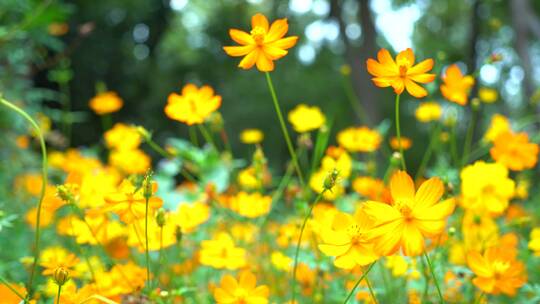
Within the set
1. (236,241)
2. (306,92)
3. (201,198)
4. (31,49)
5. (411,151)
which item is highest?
(306,92)

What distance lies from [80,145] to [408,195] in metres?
6.65

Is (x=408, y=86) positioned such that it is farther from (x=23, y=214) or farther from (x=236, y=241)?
(x=23, y=214)

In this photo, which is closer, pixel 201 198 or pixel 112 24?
pixel 201 198

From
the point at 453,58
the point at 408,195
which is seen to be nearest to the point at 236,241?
the point at 408,195

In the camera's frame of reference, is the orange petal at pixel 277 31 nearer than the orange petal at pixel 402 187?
No

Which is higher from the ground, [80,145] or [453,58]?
[453,58]

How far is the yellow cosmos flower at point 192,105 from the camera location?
1031mm

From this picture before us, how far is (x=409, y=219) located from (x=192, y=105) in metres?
0.54

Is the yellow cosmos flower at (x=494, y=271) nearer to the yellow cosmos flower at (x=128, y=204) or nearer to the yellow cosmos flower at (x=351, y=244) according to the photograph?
the yellow cosmos flower at (x=351, y=244)

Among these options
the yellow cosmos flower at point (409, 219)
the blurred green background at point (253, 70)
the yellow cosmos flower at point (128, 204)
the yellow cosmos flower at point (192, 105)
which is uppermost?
the blurred green background at point (253, 70)

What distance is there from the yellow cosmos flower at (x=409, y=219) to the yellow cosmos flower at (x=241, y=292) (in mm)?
263

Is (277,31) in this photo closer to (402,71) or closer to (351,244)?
(402,71)

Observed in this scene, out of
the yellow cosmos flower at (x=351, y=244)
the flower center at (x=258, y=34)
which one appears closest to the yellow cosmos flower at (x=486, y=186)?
the yellow cosmos flower at (x=351, y=244)

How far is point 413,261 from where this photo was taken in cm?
100
